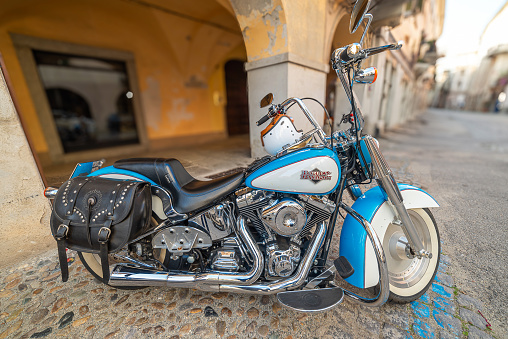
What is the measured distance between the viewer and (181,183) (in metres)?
1.53

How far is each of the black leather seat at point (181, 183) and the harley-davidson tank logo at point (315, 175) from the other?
0.43 meters

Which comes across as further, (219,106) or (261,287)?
(219,106)

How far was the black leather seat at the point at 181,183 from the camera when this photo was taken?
139cm

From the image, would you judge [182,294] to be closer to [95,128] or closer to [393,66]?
[95,128]

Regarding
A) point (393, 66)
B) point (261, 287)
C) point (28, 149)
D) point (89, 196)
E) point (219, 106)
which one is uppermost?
point (393, 66)

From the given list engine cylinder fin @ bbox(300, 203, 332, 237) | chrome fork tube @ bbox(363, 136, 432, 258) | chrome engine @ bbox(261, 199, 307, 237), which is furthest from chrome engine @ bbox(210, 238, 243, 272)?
chrome fork tube @ bbox(363, 136, 432, 258)

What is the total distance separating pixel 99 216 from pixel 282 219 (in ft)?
3.88

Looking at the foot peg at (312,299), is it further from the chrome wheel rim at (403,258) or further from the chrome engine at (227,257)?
the chrome wheel rim at (403,258)

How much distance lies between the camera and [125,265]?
149 centimetres

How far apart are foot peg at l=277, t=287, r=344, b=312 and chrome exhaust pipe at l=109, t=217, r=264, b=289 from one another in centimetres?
24

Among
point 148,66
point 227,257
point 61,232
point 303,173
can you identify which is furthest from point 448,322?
point 148,66

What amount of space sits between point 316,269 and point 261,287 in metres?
0.42

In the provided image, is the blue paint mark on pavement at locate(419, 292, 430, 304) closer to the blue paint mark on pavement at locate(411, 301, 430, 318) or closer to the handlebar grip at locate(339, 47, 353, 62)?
the blue paint mark on pavement at locate(411, 301, 430, 318)

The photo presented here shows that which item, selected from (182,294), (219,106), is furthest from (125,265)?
(219,106)
